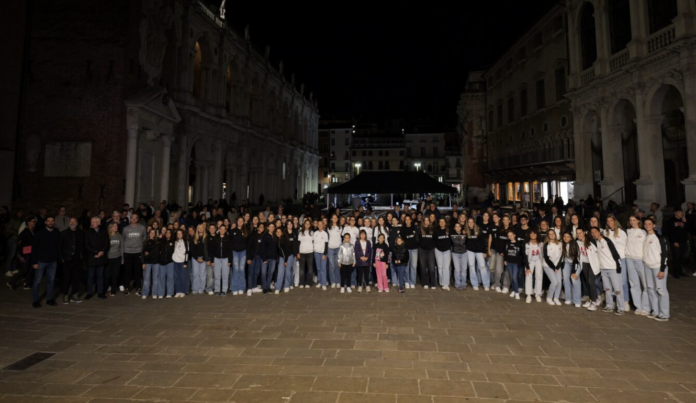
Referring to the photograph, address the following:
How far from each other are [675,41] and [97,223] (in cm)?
2240

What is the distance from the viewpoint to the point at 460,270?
960 cm

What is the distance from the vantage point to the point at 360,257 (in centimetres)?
956

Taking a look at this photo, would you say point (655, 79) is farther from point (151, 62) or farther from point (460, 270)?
point (151, 62)

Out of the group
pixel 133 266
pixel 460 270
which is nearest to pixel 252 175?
pixel 133 266

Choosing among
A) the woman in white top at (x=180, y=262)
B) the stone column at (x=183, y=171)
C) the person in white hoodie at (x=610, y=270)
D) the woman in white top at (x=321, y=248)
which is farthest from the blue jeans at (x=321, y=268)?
the stone column at (x=183, y=171)

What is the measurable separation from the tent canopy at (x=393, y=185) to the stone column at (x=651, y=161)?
976 centimetres

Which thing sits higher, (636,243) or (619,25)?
(619,25)

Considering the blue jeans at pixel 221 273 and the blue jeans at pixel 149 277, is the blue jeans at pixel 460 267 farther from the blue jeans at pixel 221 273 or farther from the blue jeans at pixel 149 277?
the blue jeans at pixel 149 277

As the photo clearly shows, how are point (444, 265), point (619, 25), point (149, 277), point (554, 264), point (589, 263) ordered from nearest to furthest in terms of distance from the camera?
1. point (589, 263)
2. point (554, 264)
3. point (149, 277)
4. point (444, 265)
5. point (619, 25)

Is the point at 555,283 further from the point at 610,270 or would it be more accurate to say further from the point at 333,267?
the point at 333,267

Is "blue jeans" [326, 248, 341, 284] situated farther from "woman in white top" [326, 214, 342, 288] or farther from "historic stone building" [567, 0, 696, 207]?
"historic stone building" [567, 0, 696, 207]

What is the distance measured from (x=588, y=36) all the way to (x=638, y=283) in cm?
2148

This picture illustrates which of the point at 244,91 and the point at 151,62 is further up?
the point at 244,91

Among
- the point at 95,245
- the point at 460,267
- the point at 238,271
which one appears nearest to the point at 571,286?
the point at 460,267
